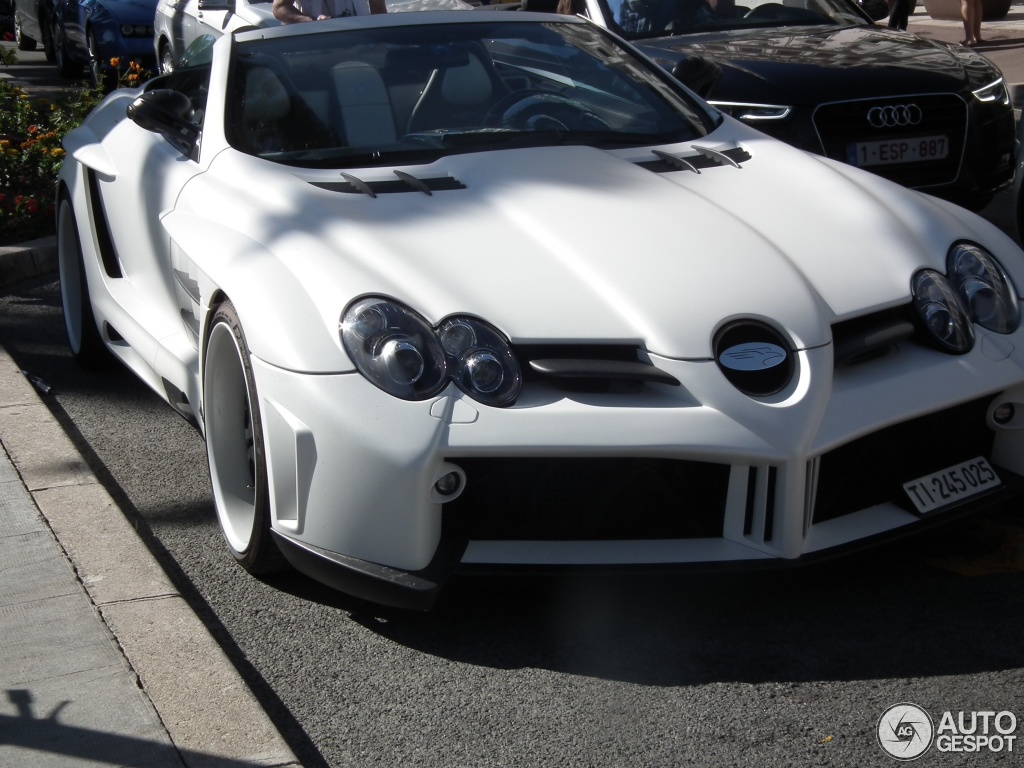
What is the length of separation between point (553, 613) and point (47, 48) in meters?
15.4

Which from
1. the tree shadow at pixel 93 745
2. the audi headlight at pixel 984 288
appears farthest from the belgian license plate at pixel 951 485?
the tree shadow at pixel 93 745

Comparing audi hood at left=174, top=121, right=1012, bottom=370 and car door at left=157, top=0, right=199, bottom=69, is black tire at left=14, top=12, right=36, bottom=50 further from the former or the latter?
audi hood at left=174, top=121, right=1012, bottom=370

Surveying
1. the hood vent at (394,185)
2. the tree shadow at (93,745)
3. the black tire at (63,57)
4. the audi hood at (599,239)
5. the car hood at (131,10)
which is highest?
the hood vent at (394,185)

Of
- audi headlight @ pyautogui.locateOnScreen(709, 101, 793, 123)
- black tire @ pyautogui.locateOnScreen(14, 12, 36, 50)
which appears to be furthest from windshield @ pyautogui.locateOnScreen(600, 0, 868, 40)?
black tire @ pyautogui.locateOnScreen(14, 12, 36, 50)

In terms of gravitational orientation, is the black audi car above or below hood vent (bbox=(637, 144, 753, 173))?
below

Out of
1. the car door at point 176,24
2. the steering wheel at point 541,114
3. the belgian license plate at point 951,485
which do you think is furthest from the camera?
the car door at point 176,24

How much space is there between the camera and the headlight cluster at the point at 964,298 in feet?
10.6

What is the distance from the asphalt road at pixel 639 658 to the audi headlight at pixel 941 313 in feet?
2.01

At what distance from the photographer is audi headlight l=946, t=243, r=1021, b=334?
337 cm

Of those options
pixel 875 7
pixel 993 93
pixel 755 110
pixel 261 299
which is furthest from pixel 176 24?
pixel 261 299

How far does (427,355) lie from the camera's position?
9.61 feet

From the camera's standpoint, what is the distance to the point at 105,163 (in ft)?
15.6

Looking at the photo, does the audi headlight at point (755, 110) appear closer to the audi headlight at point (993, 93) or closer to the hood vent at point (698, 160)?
the audi headlight at point (993, 93)

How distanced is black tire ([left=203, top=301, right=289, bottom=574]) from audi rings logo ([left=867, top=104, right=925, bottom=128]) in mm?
4005
